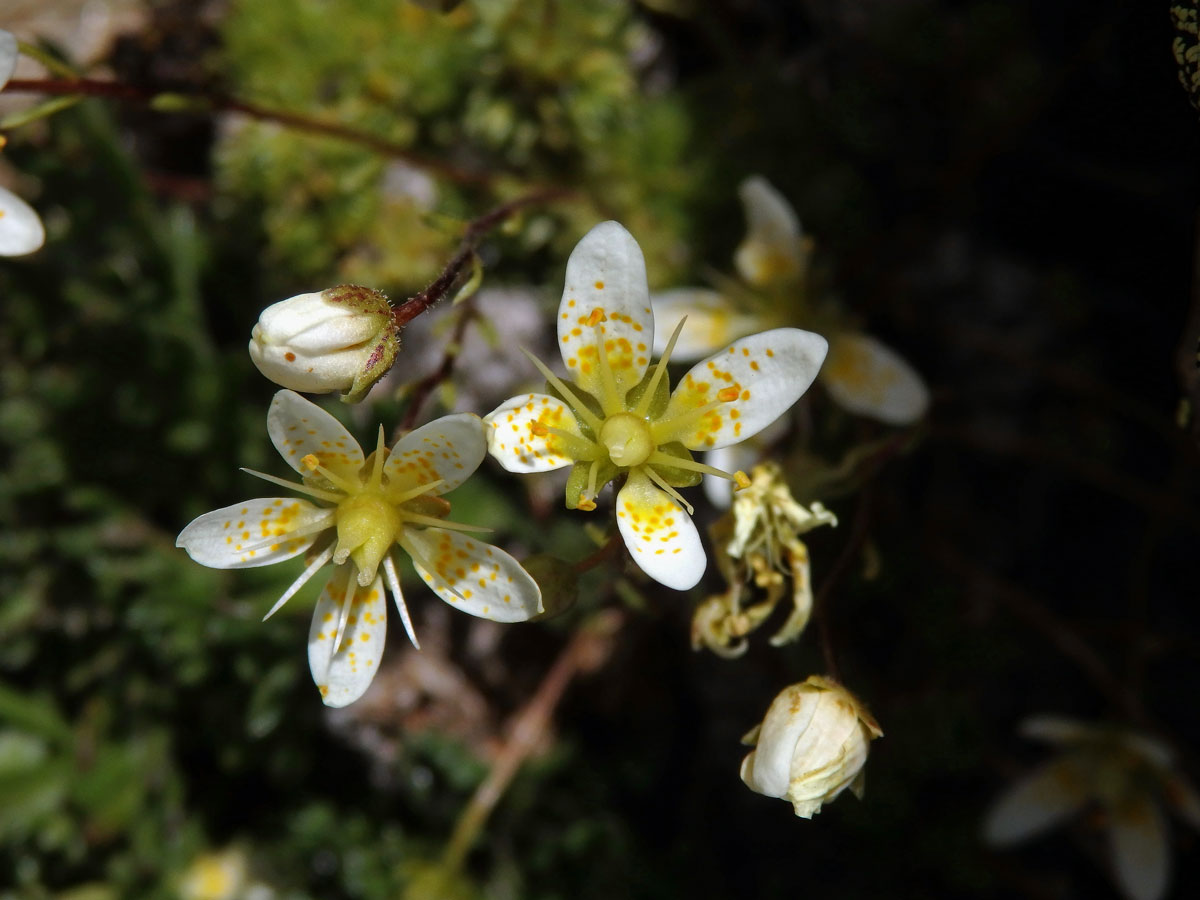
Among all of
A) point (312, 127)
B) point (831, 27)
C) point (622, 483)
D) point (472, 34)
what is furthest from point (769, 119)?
point (622, 483)

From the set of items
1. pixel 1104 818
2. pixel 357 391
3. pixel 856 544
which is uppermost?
pixel 357 391

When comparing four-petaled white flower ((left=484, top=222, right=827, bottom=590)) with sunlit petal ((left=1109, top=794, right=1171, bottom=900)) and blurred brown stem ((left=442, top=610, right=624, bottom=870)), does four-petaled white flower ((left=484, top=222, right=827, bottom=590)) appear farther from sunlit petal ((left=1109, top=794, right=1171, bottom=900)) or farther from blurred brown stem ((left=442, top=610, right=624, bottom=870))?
sunlit petal ((left=1109, top=794, right=1171, bottom=900))

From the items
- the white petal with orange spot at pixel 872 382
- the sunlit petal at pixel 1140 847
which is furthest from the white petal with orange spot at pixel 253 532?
the sunlit petal at pixel 1140 847

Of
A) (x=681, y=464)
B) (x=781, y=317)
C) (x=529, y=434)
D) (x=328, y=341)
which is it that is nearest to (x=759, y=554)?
(x=681, y=464)

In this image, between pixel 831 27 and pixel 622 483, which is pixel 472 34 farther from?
pixel 622 483

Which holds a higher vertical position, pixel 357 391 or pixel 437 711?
pixel 357 391

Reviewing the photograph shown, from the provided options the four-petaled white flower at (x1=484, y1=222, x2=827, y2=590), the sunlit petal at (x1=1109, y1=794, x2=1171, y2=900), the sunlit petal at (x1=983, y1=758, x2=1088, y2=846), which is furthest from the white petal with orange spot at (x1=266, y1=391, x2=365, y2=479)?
the sunlit petal at (x1=1109, y1=794, x2=1171, y2=900)
